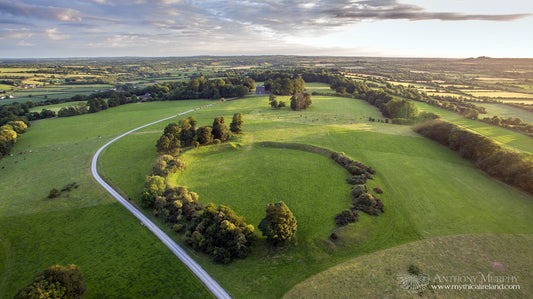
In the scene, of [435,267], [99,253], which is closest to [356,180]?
[435,267]

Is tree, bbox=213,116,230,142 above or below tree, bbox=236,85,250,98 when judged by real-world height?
below

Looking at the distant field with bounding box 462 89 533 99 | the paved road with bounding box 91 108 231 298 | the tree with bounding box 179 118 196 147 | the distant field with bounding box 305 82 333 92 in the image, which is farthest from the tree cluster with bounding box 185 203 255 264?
the distant field with bounding box 462 89 533 99

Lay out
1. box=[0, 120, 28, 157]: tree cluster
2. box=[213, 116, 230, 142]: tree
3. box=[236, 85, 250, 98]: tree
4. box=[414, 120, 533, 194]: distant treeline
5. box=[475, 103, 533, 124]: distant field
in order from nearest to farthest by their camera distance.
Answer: box=[414, 120, 533, 194]: distant treeline, box=[0, 120, 28, 157]: tree cluster, box=[213, 116, 230, 142]: tree, box=[475, 103, 533, 124]: distant field, box=[236, 85, 250, 98]: tree

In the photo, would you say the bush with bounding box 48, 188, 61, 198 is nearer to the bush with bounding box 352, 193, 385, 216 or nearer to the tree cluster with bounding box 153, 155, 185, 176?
the tree cluster with bounding box 153, 155, 185, 176

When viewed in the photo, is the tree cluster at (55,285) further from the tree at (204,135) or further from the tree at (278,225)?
the tree at (204,135)

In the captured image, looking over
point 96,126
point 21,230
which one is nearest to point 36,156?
point 96,126

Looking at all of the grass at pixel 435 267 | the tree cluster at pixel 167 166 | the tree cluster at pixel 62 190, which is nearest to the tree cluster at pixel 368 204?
the grass at pixel 435 267

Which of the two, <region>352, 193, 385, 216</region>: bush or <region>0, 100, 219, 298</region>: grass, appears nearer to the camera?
<region>0, 100, 219, 298</region>: grass

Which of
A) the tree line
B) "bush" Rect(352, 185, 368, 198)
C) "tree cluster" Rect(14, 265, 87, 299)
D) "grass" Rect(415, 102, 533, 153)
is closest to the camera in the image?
"tree cluster" Rect(14, 265, 87, 299)
